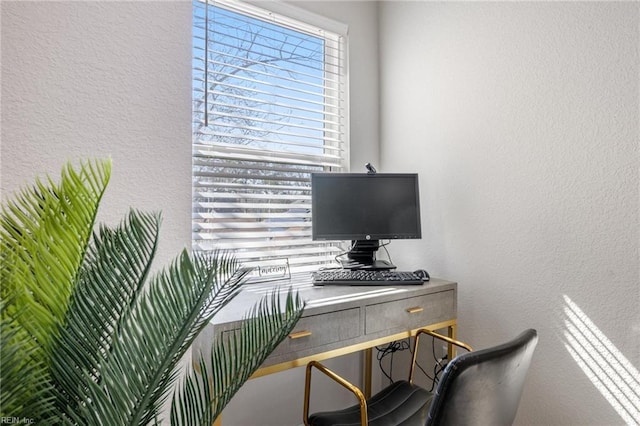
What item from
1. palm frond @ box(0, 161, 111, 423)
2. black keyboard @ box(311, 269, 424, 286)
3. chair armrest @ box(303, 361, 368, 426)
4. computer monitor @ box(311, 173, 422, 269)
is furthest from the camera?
computer monitor @ box(311, 173, 422, 269)

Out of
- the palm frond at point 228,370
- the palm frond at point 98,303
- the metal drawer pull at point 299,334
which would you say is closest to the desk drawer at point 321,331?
the metal drawer pull at point 299,334

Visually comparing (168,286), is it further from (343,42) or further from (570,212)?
(343,42)

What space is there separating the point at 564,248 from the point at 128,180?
1750 millimetres

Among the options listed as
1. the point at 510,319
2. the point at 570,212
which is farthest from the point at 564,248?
the point at 510,319

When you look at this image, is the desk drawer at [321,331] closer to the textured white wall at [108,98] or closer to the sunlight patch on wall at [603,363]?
the textured white wall at [108,98]

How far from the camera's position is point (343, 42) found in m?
2.31

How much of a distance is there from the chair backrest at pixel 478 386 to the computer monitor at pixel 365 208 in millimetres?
981

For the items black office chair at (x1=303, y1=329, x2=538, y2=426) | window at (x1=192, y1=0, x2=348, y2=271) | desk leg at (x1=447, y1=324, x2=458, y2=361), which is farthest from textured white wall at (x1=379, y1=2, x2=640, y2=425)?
black office chair at (x1=303, y1=329, x2=538, y2=426)

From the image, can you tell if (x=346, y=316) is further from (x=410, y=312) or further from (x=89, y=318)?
(x=89, y=318)

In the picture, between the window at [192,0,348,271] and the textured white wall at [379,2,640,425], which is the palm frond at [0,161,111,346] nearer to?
the window at [192,0,348,271]

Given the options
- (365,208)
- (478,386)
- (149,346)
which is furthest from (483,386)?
(365,208)

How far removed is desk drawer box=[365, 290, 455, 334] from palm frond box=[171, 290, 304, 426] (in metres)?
0.70

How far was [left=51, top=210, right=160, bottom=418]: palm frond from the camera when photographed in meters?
0.69

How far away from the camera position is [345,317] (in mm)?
1522
